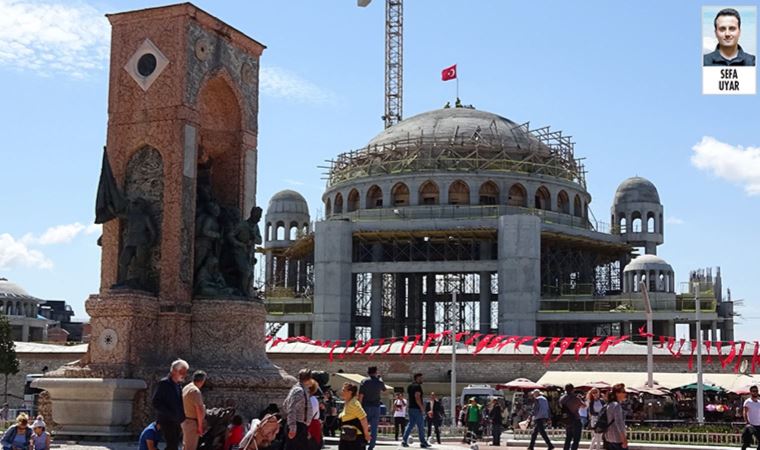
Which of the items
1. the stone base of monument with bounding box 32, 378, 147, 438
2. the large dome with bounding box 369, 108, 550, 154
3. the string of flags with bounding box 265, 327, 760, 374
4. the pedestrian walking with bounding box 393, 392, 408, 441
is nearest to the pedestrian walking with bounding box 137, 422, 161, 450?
the stone base of monument with bounding box 32, 378, 147, 438

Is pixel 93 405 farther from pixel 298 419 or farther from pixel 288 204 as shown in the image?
pixel 288 204

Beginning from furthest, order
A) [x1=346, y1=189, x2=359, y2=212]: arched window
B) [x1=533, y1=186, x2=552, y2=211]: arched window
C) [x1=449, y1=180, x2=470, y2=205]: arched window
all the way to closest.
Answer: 1. [x1=346, y1=189, x2=359, y2=212]: arched window
2. [x1=533, y1=186, x2=552, y2=211]: arched window
3. [x1=449, y1=180, x2=470, y2=205]: arched window

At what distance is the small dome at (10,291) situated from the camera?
4375 inches

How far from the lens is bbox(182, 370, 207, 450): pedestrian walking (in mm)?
13234

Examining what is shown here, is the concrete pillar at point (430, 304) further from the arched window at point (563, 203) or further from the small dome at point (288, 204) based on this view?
the small dome at point (288, 204)

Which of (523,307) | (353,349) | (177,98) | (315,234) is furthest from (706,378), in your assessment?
(315,234)

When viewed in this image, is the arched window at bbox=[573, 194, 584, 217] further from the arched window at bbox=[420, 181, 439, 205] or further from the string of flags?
the string of flags

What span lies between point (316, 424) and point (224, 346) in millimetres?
9693

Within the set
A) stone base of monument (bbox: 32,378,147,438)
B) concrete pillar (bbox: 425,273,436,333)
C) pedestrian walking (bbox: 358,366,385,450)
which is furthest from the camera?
concrete pillar (bbox: 425,273,436,333)

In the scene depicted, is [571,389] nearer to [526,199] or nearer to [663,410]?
[663,410]

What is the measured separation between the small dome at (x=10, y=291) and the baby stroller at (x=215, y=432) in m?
103

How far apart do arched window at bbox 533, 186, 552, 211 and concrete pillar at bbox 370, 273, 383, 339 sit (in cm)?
1257

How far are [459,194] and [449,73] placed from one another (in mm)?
15053

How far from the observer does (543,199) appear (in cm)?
7606
